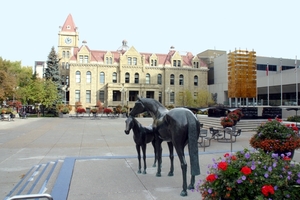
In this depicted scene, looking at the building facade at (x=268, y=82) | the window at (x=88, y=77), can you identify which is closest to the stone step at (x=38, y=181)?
the building facade at (x=268, y=82)

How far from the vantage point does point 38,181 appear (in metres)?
7.14

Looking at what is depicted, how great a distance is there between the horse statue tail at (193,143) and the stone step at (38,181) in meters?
3.42

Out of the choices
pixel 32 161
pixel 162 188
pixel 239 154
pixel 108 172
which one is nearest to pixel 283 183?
pixel 239 154

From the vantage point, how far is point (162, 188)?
6148 millimetres

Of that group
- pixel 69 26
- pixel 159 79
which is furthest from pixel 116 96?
pixel 69 26

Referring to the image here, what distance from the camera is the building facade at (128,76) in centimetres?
6203

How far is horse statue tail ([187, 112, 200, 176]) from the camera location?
17.6ft

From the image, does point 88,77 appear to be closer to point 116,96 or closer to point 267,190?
point 116,96

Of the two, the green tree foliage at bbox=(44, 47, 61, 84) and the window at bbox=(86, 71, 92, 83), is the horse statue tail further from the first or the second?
the window at bbox=(86, 71, 92, 83)

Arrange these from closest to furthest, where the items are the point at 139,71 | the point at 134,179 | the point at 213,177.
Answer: the point at 213,177, the point at 134,179, the point at 139,71

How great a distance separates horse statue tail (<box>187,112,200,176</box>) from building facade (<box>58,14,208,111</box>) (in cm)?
5295

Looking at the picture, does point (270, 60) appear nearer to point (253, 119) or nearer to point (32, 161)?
point (253, 119)

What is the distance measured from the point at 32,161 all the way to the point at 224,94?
56192mm

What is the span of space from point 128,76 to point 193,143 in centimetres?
6033
